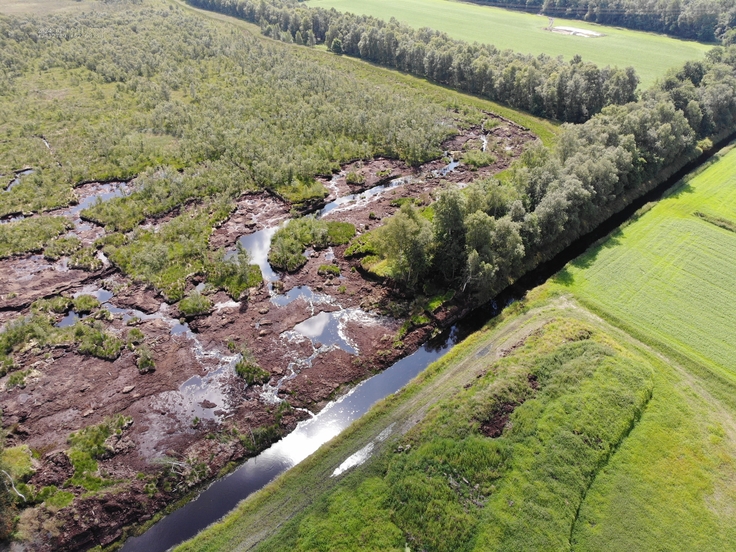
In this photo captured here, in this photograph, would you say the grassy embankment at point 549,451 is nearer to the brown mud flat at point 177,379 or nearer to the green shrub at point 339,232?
the brown mud flat at point 177,379

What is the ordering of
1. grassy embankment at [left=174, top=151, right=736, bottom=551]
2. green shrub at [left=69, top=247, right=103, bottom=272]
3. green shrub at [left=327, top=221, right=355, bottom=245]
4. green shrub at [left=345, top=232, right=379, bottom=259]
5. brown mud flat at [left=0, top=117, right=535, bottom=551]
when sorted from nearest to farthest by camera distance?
grassy embankment at [left=174, top=151, right=736, bottom=551] → brown mud flat at [left=0, top=117, right=535, bottom=551] → green shrub at [left=69, top=247, right=103, bottom=272] → green shrub at [left=345, top=232, right=379, bottom=259] → green shrub at [left=327, top=221, right=355, bottom=245]

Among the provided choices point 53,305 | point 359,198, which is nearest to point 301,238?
point 359,198

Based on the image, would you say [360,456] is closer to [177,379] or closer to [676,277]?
[177,379]

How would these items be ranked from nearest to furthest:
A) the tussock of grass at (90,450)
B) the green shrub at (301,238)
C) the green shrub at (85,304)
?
the tussock of grass at (90,450), the green shrub at (85,304), the green shrub at (301,238)


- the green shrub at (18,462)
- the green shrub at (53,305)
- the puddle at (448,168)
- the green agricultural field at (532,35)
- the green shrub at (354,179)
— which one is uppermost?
the green agricultural field at (532,35)

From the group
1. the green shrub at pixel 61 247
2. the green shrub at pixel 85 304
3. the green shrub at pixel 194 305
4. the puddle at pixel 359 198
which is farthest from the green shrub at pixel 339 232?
the green shrub at pixel 61 247

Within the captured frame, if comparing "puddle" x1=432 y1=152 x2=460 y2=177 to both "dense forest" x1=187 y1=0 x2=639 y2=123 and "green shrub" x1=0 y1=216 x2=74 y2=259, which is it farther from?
"green shrub" x1=0 y1=216 x2=74 y2=259

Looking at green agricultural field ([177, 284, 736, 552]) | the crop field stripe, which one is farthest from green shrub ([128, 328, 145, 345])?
the crop field stripe
